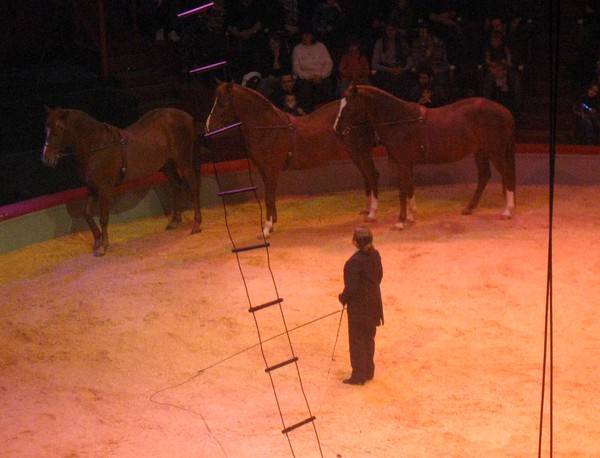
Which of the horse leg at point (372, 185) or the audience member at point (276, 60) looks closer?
the horse leg at point (372, 185)

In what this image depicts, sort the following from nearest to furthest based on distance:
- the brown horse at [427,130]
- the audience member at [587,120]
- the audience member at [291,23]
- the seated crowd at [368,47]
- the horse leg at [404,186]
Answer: the brown horse at [427,130], the horse leg at [404,186], the audience member at [587,120], the seated crowd at [368,47], the audience member at [291,23]

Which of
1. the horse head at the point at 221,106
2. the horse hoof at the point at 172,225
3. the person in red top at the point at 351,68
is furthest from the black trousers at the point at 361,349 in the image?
the person in red top at the point at 351,68

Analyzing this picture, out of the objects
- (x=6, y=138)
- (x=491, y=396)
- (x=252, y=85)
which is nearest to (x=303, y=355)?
(x=491, y=396)

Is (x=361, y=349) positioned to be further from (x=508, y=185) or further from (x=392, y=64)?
(x=392, y=64)

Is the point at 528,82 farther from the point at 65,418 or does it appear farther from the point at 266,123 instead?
the point at 65,418

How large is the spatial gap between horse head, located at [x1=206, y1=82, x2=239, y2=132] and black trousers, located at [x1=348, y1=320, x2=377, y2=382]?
4.67 metres

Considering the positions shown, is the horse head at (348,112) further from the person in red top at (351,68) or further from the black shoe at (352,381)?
the black shoe at (352,381)

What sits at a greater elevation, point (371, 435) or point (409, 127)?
point (409, 127)

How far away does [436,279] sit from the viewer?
9906 mm

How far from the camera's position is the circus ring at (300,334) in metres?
6.75

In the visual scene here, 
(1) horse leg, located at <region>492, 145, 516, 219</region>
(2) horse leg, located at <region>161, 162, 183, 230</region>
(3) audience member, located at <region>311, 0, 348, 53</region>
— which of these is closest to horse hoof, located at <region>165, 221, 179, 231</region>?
(2) horse leg, located at <region>161, 162, 183, 230</region>

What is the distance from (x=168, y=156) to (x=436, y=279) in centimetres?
427

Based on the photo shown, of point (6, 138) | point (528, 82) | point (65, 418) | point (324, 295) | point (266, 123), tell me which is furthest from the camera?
point (528, 82)

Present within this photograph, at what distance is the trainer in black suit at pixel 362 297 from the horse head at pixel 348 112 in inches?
174
